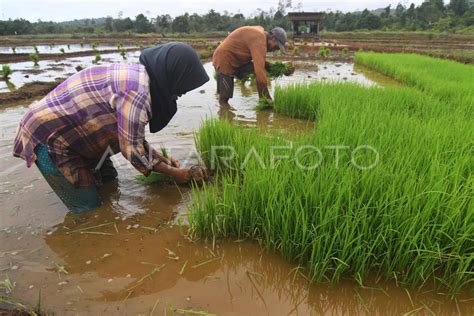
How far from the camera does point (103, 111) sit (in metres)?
1.97

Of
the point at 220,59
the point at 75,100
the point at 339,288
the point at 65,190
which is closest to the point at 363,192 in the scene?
the point at 339,288

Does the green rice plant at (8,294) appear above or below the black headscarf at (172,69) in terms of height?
below

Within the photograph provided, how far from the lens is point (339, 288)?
1.59m

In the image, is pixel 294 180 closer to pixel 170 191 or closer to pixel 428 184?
pixel 428 184

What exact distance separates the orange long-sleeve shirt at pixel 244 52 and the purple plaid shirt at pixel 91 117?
296 cm

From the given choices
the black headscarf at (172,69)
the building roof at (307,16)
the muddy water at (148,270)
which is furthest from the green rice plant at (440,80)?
the building roof at (307,16)

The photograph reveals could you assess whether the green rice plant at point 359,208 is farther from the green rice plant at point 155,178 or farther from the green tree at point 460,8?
the green tree at point 460,8

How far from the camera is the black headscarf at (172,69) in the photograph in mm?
1917

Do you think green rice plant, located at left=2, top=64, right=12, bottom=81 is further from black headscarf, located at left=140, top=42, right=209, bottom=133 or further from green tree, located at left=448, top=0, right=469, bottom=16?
green tree, located at left=448, top=0, right=469, bottom=16

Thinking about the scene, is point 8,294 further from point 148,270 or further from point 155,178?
point 155,178

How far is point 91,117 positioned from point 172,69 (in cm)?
57

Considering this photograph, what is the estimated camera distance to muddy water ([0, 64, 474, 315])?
1499 millimetres

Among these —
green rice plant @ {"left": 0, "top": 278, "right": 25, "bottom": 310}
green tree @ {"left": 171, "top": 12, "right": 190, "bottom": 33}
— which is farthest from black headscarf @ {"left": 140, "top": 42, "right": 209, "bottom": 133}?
green tree @ {"left": 171, "top": 12, "right": 190, "bottom": 33}

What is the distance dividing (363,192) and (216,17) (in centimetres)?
4479
